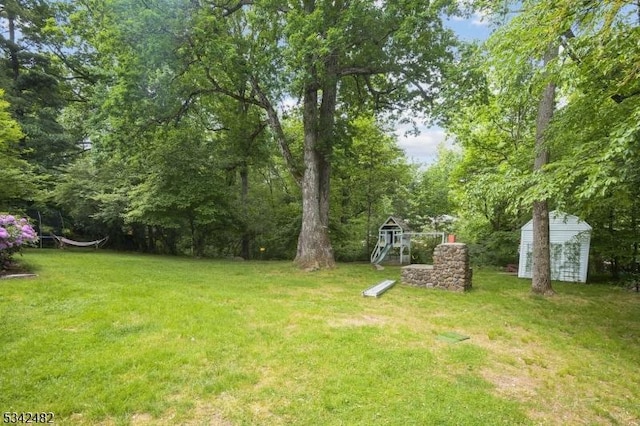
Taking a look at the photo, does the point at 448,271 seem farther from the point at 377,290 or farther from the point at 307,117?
the point at 307,117

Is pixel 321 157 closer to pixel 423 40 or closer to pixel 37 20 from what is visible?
pixel 423 40

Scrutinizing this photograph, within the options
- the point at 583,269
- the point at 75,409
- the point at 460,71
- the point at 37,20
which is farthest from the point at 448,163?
the point at 75,409

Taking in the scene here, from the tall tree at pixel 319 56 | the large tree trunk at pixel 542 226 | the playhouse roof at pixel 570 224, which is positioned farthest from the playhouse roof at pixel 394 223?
the large tree trunk at pixel 542 226

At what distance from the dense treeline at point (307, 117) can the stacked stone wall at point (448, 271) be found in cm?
116

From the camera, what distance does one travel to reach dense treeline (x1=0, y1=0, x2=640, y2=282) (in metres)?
4.67

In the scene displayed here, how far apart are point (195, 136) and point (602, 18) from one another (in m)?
12.5

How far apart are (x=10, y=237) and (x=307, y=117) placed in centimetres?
788

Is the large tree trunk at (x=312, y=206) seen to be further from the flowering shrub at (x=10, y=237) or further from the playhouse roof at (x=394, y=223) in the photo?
the flowering shrub at (x=10, y=237)

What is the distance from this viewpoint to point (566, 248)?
34.0 feet

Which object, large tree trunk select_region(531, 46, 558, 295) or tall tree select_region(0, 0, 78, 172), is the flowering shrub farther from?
large tree trunk select_region(531, 46, 558, 295)

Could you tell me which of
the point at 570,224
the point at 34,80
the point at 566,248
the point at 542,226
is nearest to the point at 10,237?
the point at 542,226

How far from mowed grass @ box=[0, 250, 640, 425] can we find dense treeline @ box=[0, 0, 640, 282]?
1.95 meters

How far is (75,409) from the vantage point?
2.63 metres

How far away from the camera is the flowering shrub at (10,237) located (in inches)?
250
